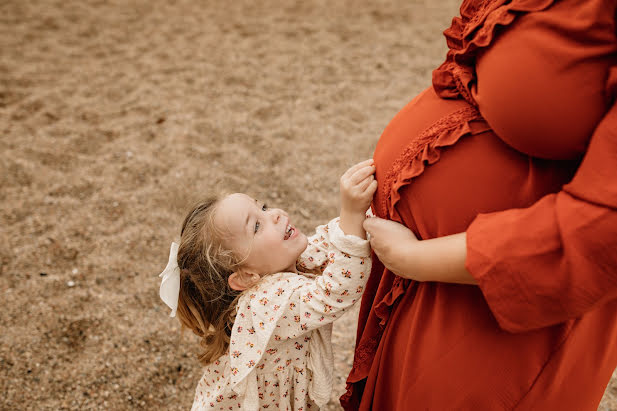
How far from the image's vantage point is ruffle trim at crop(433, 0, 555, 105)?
90cm

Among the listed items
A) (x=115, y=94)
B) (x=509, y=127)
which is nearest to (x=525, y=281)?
(x=509, y=127)

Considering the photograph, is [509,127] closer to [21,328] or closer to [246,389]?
[246,389]

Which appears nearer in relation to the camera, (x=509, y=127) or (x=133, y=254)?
(x=509, y=127)

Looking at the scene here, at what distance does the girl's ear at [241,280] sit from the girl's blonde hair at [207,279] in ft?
0.09

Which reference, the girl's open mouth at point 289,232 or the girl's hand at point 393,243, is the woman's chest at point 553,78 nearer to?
the girl's hand at point 393,243

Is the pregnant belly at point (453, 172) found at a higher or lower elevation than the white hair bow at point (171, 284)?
higher

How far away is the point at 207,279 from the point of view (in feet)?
5.37

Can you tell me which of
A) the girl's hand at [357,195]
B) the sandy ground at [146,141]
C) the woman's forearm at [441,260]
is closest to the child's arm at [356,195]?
the girl's hand at [357,195]

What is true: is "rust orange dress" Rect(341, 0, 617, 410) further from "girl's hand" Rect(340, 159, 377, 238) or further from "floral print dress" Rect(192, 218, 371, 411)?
"floral print dress" Rect(192, 218, 371, 411)

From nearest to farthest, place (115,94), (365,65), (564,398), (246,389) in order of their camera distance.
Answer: (564,398), (246,389), (115,94), (365,65)

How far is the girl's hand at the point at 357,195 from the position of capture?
3.87 ft

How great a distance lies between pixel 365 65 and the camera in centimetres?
514

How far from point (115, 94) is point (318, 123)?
6.38 feet

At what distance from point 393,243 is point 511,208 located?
0.84 feet
